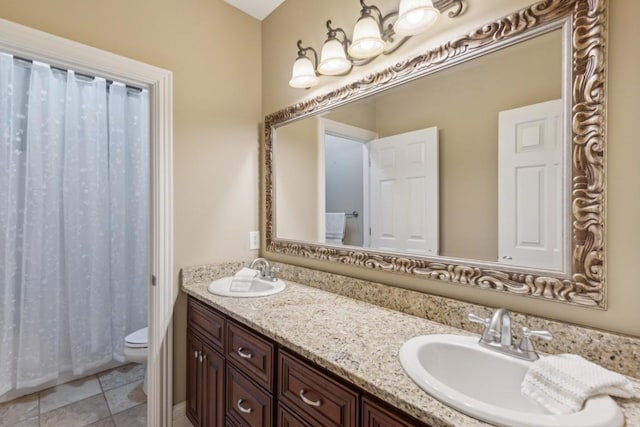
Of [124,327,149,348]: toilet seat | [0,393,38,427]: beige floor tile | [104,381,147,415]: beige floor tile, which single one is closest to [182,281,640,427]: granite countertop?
[124,327,149,348]: toilet seat

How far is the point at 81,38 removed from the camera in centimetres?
146

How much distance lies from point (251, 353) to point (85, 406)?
164cm

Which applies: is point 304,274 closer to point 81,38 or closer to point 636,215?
point 636,215

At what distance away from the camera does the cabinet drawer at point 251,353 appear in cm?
113

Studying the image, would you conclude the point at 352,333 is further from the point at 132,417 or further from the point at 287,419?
the point at 132,417

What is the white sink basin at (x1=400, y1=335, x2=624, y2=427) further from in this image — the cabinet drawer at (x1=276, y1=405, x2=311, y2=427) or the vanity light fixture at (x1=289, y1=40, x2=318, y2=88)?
the vanity light fixture at (x1=289, y1=40, x2=318, y2=88)

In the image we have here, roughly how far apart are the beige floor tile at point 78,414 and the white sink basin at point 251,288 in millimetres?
1163

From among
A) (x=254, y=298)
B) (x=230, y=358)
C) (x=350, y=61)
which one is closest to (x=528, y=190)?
(x=350, y=61)

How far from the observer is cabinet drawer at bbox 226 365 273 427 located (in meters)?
1.15

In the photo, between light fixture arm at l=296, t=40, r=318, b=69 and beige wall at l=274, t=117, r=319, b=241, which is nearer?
light fixture arm at l=296, t=40, r=318, b=69

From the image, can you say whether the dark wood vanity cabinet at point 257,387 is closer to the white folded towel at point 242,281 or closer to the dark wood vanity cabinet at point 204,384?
the dark wood vanity cabinet at point 204,384

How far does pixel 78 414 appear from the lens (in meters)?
1.92

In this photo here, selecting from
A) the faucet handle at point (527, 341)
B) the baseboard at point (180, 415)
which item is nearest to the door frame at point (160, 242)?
the baseboard at point (180, 415)

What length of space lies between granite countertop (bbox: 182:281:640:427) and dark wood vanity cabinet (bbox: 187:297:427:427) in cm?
5
